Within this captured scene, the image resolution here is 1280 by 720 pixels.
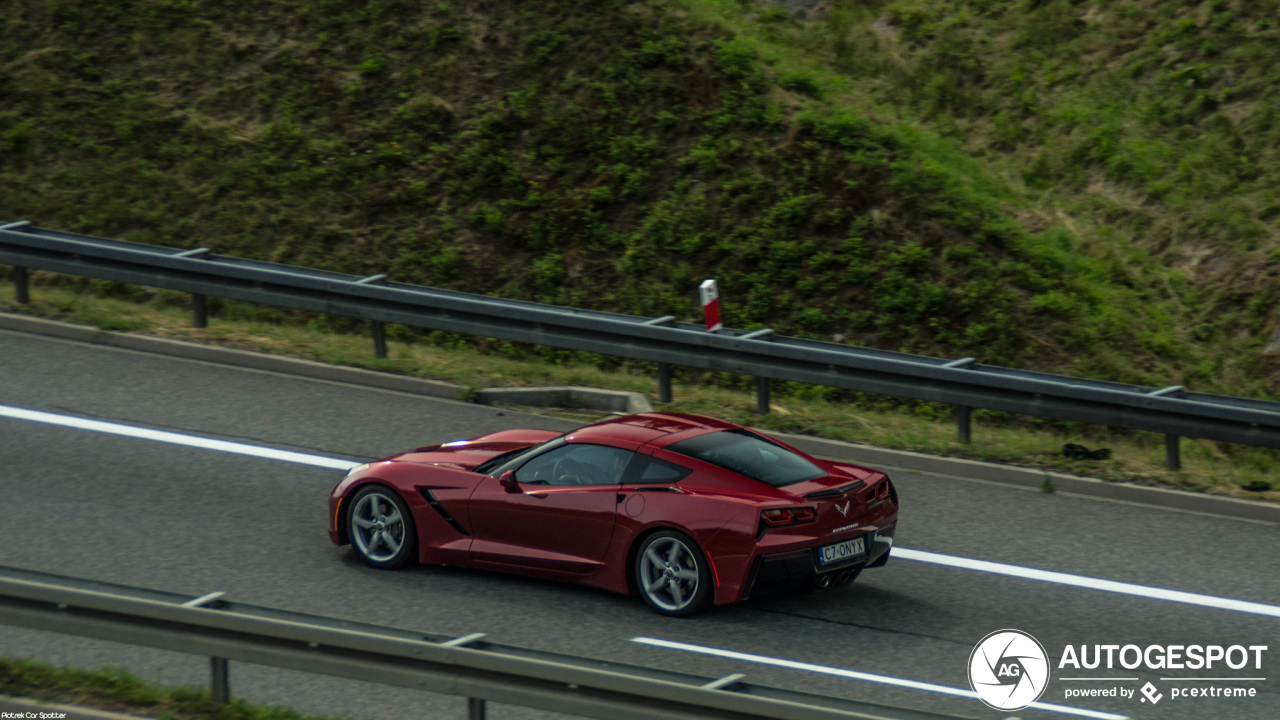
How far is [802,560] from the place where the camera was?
762 centimetres

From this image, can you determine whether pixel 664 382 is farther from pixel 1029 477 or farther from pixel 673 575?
pixel 673 575

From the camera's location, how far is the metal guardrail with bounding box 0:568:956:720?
5117 millimetres

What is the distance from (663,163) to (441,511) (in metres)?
8.98

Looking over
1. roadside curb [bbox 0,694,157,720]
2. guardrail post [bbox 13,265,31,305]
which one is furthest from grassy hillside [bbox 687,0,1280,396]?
roadside curb [bbox 0,694,157,720]

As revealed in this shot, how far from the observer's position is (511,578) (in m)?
8.60

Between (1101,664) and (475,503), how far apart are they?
389cm

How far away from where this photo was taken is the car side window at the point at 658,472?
800 centimetres

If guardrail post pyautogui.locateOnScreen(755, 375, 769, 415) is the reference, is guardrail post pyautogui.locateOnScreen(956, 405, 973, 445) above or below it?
below

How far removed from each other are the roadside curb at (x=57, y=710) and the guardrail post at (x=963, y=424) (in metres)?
7.79

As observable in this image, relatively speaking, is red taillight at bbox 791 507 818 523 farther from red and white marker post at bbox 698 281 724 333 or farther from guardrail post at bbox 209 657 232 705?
red and white marker post at bbox 698 281 724 333

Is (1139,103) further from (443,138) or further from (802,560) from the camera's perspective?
(802,560)

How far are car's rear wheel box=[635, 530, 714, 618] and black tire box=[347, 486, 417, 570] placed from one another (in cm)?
165

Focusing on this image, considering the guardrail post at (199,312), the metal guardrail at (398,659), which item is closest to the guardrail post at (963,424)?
the metal guardrail at (398,659)

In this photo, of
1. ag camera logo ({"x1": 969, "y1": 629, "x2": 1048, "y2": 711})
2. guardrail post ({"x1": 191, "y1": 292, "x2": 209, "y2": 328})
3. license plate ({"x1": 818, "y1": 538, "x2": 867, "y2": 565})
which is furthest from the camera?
guardrail post ({"x1": 191, "y1": 292, "x2": 209, "y2": 328})
